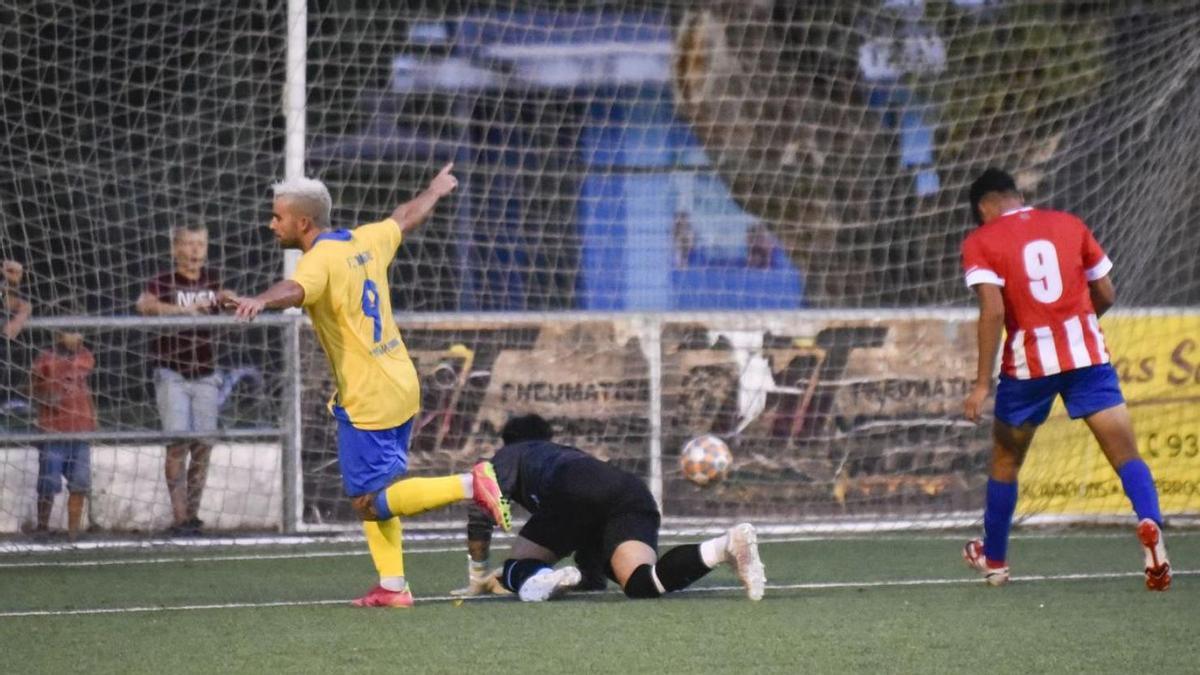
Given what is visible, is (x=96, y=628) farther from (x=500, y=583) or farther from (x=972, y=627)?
(x=972, y=627)

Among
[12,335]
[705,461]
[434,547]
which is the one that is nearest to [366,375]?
[434,547]

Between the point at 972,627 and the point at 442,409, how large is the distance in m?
5.45

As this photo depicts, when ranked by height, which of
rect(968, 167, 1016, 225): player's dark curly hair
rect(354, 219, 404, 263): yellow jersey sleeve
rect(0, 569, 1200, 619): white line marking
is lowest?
rect(0, 569, 1200, 619): white line marking

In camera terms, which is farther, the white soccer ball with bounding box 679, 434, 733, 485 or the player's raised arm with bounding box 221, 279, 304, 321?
the white soccer ball with bounding box 679, 434, 733, 485

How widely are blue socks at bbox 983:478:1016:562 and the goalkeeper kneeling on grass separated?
3.80 feet

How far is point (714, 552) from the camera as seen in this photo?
739cm

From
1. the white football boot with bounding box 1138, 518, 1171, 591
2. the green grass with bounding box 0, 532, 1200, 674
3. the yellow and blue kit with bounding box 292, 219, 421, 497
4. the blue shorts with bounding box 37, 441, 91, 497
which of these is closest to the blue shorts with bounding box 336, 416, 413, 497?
the yellow and blue kit with bounding box 292, 219, 421, 497

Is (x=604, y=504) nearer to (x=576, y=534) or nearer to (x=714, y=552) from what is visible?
(x=576, y=534)

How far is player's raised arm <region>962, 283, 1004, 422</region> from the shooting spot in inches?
313

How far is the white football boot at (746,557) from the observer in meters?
7.29

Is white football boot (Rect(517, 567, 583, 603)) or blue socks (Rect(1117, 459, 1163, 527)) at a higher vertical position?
blue socks (Rect(1117, 459, 1163, 527))

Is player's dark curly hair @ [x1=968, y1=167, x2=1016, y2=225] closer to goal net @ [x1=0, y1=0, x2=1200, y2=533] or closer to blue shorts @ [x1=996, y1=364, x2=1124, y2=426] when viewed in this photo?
blue shorts @ [x1=996, y1=364, x2=1124, y2=426]

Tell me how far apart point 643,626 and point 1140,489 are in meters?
2.37

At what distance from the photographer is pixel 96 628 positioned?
7016 millimetres
